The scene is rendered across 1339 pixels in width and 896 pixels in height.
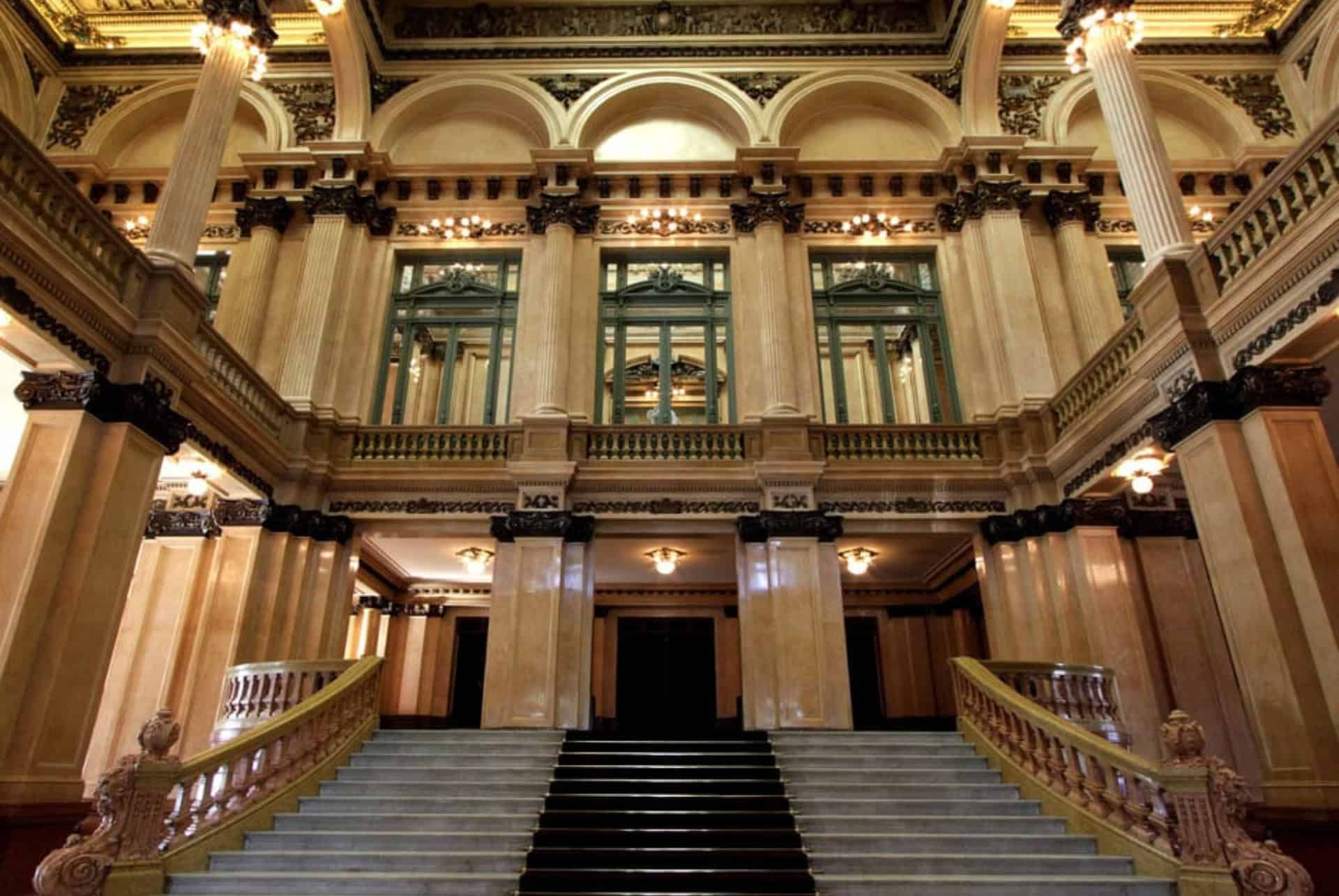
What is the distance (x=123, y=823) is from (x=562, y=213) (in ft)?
31.7

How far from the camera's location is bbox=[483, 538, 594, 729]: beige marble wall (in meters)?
9.83

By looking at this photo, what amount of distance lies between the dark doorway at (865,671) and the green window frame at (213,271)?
11.8m

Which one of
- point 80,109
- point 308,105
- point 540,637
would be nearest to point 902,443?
point 540,637

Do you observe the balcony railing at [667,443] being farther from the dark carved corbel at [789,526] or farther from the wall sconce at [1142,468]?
the wall sconce at [1142,468]

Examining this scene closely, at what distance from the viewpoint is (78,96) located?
43.7 feet

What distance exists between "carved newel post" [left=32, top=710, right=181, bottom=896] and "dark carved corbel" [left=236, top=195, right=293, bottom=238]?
29.5ft

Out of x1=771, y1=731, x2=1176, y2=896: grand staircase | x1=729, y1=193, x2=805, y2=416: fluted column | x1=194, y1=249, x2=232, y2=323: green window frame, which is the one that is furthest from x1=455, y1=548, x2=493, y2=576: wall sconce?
x1=771, y1=731, x2=1176, y2=896: grand staircase

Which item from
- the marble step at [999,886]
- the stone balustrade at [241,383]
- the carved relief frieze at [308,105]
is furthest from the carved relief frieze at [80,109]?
the marble step at [999,886]

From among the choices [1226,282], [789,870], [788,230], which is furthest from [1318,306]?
[788,230]

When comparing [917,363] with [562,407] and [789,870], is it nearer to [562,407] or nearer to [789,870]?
[562,407]

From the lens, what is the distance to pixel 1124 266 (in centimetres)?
1241

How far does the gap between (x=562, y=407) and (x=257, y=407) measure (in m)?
3.85

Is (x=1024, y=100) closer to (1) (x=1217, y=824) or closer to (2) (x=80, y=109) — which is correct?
(1) (x=1217, y=824)

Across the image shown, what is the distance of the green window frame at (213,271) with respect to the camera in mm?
12203
